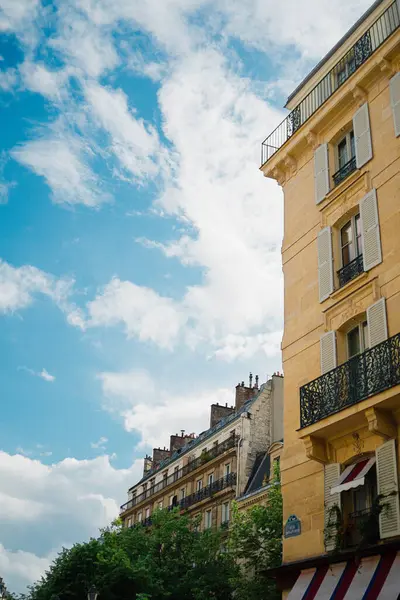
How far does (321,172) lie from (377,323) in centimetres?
523

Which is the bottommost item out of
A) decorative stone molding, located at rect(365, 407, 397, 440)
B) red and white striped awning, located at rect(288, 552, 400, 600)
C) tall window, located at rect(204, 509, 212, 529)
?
red and white striped awning, located at rect(288, 552, 400, 600)

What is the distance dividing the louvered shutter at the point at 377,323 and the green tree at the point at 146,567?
14.0 metres

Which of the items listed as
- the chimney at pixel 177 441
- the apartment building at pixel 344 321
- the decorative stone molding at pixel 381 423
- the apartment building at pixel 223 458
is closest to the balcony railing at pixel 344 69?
the apartment building at pixel 344 321

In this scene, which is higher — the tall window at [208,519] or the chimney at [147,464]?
the chimney at [147,464]

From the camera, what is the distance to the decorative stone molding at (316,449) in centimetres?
1541

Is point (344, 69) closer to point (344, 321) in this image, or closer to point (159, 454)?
point (344, 321)

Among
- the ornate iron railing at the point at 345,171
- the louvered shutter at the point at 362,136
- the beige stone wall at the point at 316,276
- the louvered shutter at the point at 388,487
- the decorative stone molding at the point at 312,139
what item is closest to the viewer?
the louvered shutter at the point at 388,487

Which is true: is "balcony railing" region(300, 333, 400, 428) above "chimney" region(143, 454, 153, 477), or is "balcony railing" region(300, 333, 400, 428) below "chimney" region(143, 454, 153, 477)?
below

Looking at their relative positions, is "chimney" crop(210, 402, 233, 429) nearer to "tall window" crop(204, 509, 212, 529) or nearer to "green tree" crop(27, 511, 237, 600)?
"tall window" crop(204, 509, 212, 529)

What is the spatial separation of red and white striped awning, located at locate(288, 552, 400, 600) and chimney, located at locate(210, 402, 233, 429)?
33.2 metres

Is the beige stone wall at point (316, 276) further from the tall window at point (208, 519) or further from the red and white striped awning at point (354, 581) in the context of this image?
the tall window at point (208, 519)

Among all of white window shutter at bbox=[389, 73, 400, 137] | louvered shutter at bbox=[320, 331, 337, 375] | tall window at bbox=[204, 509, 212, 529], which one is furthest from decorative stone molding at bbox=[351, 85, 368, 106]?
tall window at bbox=[204, 509, 212, 529]

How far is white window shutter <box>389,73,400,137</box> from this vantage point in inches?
629

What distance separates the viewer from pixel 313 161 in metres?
19.1
